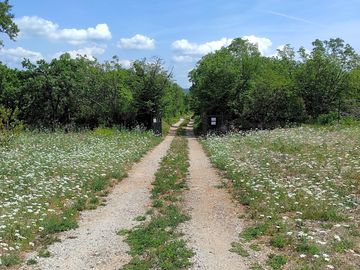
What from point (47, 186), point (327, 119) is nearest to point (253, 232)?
point (47, 186)

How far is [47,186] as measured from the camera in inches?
502

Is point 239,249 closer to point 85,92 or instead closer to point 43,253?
point 43,253

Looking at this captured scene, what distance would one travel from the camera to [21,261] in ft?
25.6

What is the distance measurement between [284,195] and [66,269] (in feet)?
21.1

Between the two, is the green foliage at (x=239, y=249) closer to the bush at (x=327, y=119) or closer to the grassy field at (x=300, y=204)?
the grassy field at (x=300, y=204)

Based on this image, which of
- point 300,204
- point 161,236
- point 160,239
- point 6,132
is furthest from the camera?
point 6,132

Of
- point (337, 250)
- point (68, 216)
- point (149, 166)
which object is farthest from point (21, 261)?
point (149, 166)

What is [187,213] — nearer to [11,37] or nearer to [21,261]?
[21,261]

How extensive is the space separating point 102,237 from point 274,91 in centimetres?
3408

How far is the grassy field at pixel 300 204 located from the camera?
7898 millimetres

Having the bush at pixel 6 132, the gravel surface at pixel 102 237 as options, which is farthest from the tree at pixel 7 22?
the gravel surface at pixel 102 237

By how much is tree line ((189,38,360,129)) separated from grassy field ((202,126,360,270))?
71.9 ft

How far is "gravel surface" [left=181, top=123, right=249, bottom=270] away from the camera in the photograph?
7.86 m

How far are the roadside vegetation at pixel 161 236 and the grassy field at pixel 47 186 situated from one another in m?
1.77
